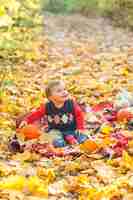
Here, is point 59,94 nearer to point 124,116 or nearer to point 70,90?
point 124,116

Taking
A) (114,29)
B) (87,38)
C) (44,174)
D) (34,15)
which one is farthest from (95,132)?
(114,29)

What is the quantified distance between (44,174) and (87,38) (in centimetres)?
1371

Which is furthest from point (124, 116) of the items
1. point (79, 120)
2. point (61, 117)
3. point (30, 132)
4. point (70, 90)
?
point (70, 90)

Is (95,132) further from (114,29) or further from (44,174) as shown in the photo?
(114,29)

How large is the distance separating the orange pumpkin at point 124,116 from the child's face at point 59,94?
97 cm

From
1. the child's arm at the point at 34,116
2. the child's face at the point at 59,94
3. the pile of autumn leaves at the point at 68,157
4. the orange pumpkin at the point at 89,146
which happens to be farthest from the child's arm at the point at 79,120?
the pile of autumn leaves at the point at 68,157

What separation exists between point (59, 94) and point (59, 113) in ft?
0.81

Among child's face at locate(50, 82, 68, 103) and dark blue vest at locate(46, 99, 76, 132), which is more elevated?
child's face at locate(50, 82, 68, 103)

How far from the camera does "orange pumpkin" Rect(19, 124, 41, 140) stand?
26.9 feet

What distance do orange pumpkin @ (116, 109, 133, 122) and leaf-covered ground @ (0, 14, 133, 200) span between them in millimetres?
248

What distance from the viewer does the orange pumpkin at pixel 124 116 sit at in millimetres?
9156

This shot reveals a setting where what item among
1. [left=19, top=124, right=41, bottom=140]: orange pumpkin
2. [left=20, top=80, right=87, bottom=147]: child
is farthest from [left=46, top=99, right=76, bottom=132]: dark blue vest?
[left=19, top=124, right=41, bottom=140]: orange pumpkin

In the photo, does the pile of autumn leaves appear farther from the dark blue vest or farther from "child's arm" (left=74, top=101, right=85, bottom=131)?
Answer: "child's arm" (left=74, top=101, right=85, bottom=131)

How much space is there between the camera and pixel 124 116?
9.20 m
